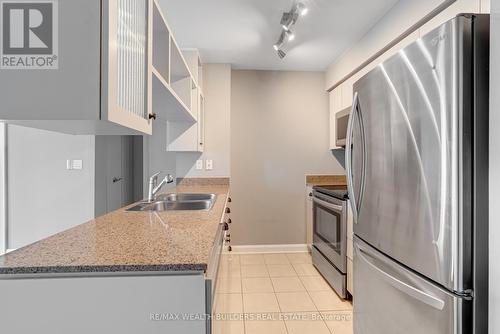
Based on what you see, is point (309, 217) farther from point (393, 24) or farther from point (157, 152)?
point (393, 24)

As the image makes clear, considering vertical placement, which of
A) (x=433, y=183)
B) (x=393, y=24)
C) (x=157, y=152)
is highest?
(x=393, y=24)

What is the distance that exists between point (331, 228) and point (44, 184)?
311 centimetres

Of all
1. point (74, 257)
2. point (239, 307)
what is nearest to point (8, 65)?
point (74, 257)

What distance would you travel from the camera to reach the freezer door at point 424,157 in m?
1.07

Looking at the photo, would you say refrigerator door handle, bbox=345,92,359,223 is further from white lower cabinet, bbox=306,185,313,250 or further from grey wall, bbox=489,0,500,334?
white lower cabinet, bbox=306,185,313,250

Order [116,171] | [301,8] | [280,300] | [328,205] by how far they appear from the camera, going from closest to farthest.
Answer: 1. [301,8]
2. [280,300]
3. [328,205]
4. [116,171]

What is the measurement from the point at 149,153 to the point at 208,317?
10.8 ft

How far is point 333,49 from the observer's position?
128 inches

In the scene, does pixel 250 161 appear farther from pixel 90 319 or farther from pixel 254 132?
pixel 90 319

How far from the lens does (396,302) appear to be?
1400 mm

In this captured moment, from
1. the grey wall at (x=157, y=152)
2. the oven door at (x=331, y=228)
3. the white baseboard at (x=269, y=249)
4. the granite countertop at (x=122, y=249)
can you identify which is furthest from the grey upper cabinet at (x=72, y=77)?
the white baseboard at (x=269, y=249)

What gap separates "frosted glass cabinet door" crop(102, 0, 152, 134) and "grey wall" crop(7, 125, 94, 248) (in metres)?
2.55

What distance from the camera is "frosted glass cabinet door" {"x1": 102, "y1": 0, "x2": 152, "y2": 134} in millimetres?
811

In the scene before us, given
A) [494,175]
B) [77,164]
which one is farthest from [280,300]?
[77,164]
